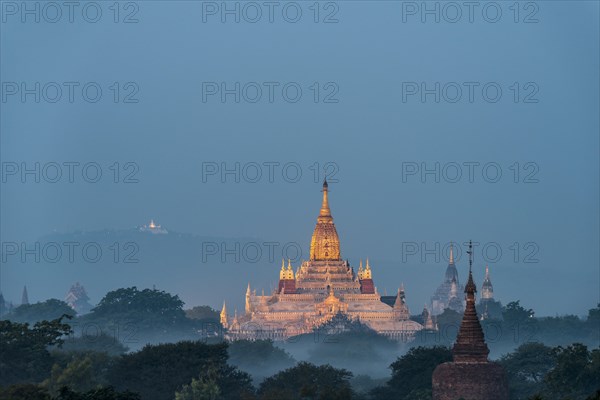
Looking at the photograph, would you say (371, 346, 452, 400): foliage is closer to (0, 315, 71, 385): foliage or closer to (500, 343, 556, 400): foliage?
(500, 343, 556, 400): foliage

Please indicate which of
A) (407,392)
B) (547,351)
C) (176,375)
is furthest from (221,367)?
(547,351)

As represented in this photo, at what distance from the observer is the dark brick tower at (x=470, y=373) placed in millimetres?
138875

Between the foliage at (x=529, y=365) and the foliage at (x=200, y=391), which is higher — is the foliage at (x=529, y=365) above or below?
above

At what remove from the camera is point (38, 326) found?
168 m

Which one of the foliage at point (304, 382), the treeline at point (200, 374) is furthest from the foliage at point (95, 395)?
the foliage at point (304, 382)

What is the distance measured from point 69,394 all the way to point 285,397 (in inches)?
786

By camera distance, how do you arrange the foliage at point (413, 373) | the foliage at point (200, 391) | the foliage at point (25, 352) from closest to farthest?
1. the foliage at point (200, 391)
2. the foliage at point (25, 352)
3. the foliage at point (413, 373)

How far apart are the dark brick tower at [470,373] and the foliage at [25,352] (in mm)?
28162

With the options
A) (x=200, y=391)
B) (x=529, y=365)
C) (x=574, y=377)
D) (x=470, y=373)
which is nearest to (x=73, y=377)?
(x=200, y=391)

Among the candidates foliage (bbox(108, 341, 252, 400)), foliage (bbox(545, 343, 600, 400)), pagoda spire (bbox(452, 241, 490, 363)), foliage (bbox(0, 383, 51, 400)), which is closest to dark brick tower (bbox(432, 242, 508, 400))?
pagoda spire (bbox(452, 241, 490, 363))

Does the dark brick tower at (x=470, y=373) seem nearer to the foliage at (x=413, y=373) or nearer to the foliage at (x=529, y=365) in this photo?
the foliage at (x=413, y=373)

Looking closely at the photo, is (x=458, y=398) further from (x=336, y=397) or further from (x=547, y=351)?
(x=547, y=351)

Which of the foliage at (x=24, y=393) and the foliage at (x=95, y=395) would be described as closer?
the foliage at (x=95, y=395)

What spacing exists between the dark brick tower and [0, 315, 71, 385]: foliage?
28162 mm
